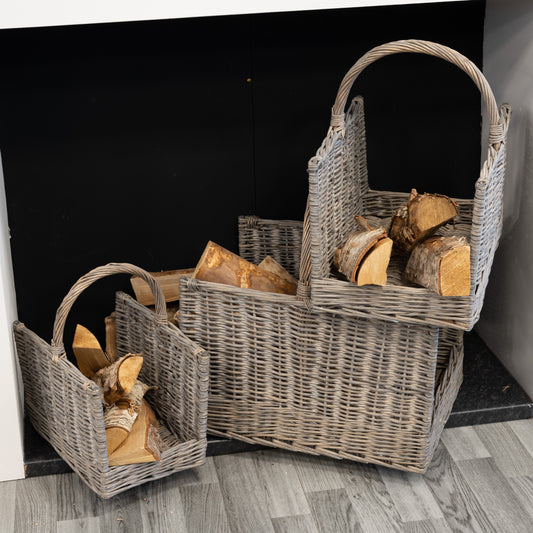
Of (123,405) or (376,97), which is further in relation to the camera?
(376,97)

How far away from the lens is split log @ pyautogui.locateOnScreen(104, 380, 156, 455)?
1929mm

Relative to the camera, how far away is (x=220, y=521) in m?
1.95

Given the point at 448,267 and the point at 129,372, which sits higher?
the point at 448,267

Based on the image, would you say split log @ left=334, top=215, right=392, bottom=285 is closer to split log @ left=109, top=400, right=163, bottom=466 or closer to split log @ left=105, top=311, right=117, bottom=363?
split log @ left=109, top=400, right=163, bottom=466

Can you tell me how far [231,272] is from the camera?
6.81 ft

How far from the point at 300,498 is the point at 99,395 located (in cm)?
58

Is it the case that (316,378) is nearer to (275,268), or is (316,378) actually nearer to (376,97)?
(275,268)

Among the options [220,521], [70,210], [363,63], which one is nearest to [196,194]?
[70,210]

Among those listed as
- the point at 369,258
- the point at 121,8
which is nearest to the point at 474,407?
the point at 369,258

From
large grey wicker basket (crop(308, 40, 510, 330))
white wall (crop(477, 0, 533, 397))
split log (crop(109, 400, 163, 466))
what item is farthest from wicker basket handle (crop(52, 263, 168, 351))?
white wall (crop(477, 0, 533, 397))

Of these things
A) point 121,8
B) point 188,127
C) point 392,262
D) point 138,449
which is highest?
point 121,8

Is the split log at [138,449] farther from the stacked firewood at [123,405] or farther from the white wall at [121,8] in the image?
the white wall at [121,8]

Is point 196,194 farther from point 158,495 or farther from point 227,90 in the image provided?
point 158,495

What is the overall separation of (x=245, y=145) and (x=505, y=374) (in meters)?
1.02
